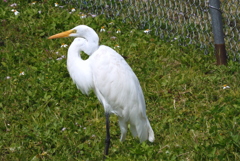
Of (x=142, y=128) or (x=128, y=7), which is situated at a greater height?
(x=128, y=7)

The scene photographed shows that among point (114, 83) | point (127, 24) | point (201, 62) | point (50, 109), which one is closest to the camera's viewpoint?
point (114, 83)

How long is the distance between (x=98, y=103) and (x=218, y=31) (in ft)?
4.50

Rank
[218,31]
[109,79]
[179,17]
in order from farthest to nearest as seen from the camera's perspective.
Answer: [179,17]
[218,31]
[109,79]

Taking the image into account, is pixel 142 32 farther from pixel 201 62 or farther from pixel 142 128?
pixel 142 128

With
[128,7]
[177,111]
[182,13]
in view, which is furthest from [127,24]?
[177,111]

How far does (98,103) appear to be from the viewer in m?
4.16

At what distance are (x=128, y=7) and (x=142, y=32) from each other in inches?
17.5

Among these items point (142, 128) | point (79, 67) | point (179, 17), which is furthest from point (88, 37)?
point (179, 17)

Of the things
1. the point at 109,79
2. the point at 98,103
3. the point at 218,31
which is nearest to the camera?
the point at 109,79

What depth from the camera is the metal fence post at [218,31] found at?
449 centimetres

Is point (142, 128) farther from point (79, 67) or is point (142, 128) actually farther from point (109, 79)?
point (79, 67)

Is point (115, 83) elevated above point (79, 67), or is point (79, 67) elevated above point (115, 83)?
point (79, 67)

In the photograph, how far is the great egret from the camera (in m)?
3.44

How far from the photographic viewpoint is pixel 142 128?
3494mm
